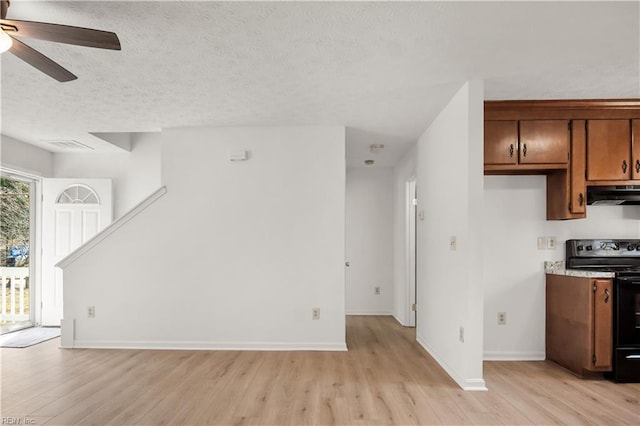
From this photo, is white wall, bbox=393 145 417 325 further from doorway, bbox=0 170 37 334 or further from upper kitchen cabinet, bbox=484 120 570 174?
doorway, bbox=0 170 37 334

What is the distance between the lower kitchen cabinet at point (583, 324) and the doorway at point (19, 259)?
6383 mm

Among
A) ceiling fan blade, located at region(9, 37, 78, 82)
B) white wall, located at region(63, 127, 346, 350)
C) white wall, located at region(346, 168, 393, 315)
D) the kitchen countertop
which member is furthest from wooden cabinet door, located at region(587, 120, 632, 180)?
ceiling fan blade, located at region(9, 37, 78, 82)

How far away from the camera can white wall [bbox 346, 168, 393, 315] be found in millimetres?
6566

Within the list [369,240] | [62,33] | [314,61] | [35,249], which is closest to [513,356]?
[369,240]

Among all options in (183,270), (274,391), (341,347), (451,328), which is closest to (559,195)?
(451,328)

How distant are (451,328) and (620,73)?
7.81 feet

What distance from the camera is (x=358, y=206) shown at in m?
6.69

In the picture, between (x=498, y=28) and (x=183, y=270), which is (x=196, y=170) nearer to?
(x=183, y=270)

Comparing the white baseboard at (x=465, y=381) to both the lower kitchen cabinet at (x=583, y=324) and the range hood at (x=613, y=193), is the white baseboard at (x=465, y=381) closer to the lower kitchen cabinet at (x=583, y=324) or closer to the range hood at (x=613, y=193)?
the lower kitchen cabinet at (x=583, y=324)

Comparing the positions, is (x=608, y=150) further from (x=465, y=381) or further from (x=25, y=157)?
(x=25, y=157)

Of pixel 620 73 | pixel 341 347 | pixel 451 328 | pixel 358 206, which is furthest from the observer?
pixel 358 206

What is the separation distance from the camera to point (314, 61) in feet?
9.08

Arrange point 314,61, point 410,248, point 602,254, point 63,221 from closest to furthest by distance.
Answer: point 314,61 < point 602,254 < point 63,221 < point 410,248

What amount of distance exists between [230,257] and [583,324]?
3.40m
